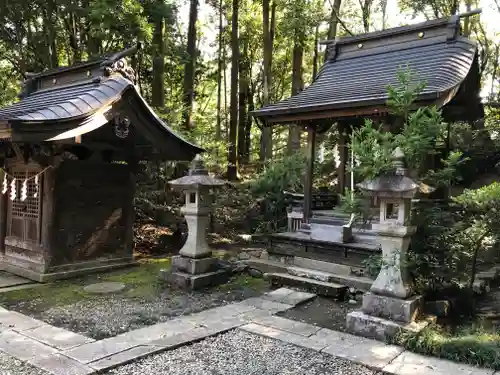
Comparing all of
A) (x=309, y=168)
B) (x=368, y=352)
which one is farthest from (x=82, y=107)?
(x=368, y=352)

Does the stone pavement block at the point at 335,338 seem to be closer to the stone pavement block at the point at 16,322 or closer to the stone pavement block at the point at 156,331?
the stone pavement block at the point at 156,331

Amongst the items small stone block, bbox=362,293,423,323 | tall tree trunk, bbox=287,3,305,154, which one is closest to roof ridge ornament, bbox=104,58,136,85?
small stone block, bbox=362,293,423,323

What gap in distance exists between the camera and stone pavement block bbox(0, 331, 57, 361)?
4.39 metres

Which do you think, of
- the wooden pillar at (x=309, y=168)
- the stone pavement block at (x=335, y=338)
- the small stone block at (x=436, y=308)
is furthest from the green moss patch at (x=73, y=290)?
the small stone block at (x=436, y=308)

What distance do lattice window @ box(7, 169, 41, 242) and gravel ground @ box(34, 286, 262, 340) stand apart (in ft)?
8.28

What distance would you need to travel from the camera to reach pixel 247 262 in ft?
29.9

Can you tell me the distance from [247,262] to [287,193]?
3122 millimetres

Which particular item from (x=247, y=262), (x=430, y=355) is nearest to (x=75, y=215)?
(x=247, y=262)

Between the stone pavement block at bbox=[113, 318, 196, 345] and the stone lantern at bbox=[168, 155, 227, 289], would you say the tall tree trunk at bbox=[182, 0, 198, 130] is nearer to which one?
the stone lantern at bbox=[168, 155, 227, 289]

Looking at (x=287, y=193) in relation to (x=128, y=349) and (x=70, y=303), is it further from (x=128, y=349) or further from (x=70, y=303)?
(x=128, y=349)

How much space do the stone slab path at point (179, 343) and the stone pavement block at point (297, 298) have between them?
594 mm

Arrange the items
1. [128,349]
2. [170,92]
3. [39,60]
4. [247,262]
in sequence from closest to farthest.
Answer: [128,349] < [247,262] < [39,60] < [170,92]

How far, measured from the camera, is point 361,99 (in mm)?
7742

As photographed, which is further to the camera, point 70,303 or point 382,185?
point 70,303
